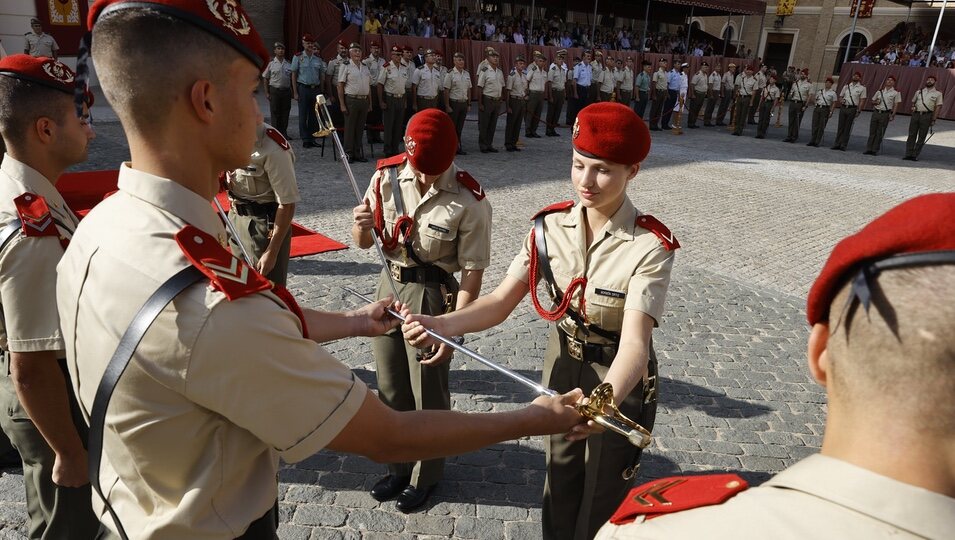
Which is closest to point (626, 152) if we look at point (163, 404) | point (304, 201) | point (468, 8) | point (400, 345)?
point (400, 345)

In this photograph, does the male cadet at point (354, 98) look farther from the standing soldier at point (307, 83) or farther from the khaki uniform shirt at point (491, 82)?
the khaki uniform shirt at point (491, 82)

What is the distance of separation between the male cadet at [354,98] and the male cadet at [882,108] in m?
15.0

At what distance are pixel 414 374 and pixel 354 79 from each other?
11093 mm

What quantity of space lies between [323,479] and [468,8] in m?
27.0

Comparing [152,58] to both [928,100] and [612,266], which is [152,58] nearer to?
[612,266]

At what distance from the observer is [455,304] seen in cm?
357

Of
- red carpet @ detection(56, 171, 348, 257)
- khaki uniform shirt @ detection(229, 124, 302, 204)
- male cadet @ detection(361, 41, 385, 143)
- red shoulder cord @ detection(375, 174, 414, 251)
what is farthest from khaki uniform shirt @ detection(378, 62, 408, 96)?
red shoulder cord @ detection(375, 174, 414, 251)

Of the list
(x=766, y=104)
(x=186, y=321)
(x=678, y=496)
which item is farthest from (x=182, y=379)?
(x=766, y=104)

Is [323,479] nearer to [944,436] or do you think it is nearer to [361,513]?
[361,513]

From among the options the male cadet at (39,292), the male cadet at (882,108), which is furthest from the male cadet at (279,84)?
the male cadet at (882,108)

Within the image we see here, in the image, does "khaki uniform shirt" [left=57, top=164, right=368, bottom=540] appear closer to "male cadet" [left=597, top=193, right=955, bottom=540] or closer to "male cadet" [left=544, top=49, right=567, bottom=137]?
"male cadet" [left=597, top=193, right=955, bottom=540]

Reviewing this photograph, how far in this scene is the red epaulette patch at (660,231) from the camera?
2652 millimetres

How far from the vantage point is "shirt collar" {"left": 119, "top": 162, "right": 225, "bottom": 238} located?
57.9 inches

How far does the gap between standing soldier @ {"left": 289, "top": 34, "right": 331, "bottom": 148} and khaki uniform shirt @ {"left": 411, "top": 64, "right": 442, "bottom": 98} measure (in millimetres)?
2193
